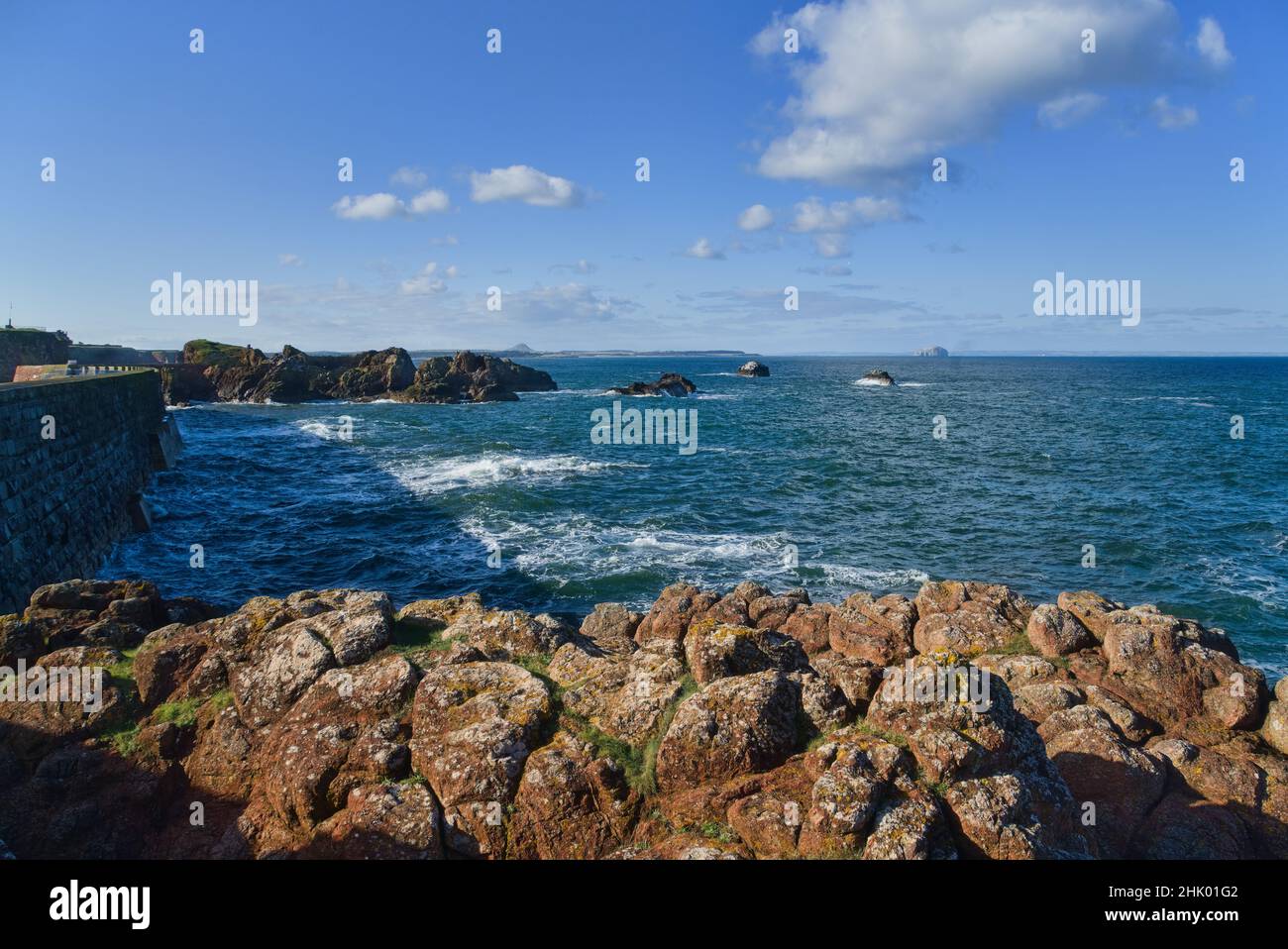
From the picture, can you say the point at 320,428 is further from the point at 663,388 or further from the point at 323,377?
the point at 663,388

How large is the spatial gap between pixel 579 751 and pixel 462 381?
114 m

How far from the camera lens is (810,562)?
31234 millimetres

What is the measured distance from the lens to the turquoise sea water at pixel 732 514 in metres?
29.1

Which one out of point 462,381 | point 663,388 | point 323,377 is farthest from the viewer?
point 663,388

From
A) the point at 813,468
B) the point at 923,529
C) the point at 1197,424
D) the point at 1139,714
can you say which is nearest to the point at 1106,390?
the point at 1197,424

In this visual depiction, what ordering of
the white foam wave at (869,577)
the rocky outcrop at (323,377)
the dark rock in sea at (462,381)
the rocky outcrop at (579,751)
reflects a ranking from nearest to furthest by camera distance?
the rocky outcrop at (579,751)
the white foam wave at (869,577)
the rocky outcrop at (323,377)
the dark rock in sea at (462,381)

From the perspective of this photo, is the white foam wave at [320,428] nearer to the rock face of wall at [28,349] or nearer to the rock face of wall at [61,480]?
the rock face of wall at [61,480]

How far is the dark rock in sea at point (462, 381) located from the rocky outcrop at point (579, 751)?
9808cm

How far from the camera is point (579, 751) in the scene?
1005cm

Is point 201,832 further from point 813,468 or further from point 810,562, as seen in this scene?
point 813,468

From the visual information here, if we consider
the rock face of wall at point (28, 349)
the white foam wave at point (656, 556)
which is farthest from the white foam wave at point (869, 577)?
the rock face of wall at point (28, 349)

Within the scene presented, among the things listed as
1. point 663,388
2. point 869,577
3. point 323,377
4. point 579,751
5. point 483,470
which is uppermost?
point 323,377

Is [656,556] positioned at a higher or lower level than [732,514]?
lower

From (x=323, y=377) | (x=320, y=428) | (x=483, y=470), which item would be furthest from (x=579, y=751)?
(x=323, y=377)
